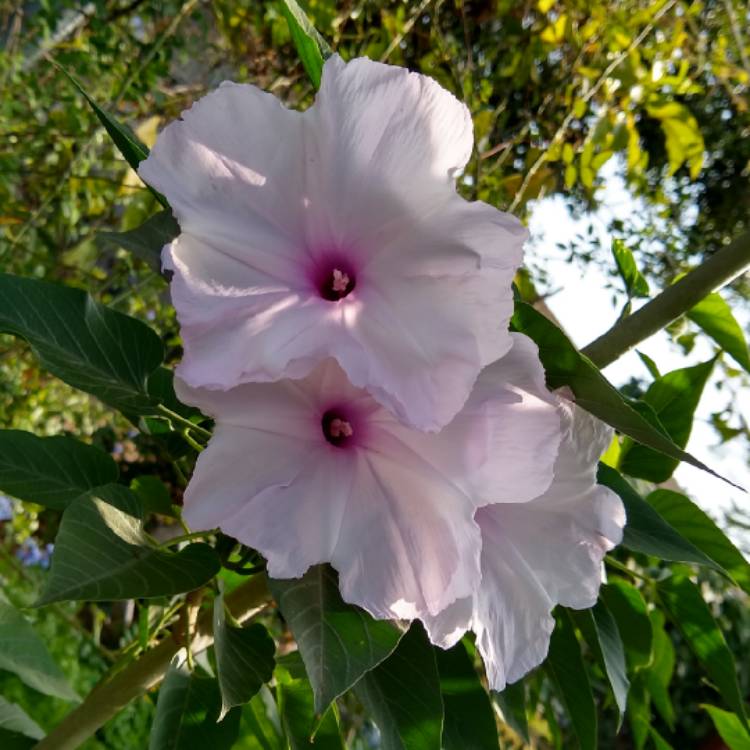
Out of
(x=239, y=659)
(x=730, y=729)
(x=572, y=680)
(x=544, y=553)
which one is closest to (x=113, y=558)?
(x=239, y=659)

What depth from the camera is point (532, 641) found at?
386 mm

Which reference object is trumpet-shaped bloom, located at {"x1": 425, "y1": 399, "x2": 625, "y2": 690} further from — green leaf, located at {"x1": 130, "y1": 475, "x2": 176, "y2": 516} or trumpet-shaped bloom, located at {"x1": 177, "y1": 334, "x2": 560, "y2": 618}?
green leaf, located at {"x1": 130, "y1": 475, "x2": 176, "y2": 516}

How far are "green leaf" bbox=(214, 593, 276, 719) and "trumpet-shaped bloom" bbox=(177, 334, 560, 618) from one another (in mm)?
82

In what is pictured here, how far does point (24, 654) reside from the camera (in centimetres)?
63

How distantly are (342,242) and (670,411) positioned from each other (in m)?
0.35

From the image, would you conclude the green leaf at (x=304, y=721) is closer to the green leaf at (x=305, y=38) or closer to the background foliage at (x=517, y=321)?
the background foliage at (x=517, y=321)

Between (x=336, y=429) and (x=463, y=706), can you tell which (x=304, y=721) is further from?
(x=336, y=429)

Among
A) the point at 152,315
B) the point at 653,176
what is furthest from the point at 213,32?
the point at 653,176

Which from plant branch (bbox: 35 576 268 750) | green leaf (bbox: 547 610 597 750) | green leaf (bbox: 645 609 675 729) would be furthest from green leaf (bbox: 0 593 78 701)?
green leaf (bbox: 645 609 675 729)

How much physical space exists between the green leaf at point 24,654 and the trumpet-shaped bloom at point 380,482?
0.38 meters

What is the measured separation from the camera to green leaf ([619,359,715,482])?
0.60 metres

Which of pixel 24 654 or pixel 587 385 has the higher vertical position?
pixel 587 385

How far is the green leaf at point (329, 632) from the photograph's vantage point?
34 cm

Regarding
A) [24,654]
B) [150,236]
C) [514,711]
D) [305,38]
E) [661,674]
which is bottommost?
[24,654]
